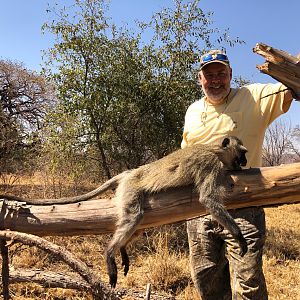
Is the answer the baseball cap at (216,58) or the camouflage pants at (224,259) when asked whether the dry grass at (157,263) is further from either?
the baseball cap at (216,58)

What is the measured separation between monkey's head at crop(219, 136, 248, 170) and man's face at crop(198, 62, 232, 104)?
76 cm

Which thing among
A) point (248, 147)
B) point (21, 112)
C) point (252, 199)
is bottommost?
point (252, 199)

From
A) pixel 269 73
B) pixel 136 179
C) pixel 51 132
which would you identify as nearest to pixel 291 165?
pixel 269 73

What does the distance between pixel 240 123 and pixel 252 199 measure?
1.29 m

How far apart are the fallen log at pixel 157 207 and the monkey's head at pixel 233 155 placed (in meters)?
0.41

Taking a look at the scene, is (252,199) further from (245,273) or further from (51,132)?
(51,132)

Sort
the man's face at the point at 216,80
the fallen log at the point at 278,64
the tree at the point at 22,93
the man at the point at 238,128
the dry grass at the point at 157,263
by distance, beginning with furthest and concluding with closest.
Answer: the tree at the point at 22,93, the dry grass at the point at 157,263, the man's face at the point at 216,80, the man at the point at 238,128, the fallen log at the point at 278,64

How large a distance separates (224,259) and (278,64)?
113 inches

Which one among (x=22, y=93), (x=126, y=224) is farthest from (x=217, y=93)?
(x=22, y=93)

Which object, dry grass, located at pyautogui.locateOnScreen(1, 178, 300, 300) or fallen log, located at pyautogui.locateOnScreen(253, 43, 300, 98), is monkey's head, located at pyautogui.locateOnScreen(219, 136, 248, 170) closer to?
fallen log, located at pyautogui.locateOnScreen(253, 43, 300, 98)

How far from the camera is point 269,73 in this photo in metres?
3.35

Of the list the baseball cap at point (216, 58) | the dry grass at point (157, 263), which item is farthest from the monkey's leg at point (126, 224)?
the dry grass at point (157, 263)

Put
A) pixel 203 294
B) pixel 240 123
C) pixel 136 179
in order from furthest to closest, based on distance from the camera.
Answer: pixel 203 294 < pixel 240 123 < pixel 136 179

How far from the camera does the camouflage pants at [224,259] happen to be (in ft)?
15.3
